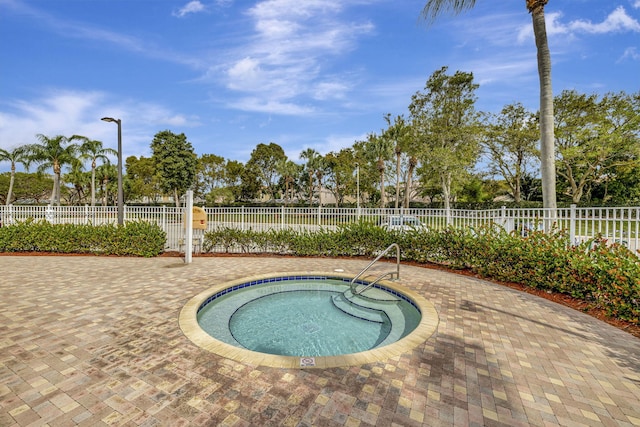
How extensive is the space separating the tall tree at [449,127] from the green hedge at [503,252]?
58.2 feet

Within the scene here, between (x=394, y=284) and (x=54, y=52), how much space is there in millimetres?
12213

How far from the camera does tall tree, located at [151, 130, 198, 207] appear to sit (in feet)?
113

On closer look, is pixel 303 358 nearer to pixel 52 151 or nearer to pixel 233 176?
pixel 52 151

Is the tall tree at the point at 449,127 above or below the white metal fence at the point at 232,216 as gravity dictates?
above

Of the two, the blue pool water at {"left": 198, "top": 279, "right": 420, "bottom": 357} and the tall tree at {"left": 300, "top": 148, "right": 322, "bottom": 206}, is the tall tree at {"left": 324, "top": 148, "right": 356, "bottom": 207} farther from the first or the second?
the blue pool water at {"left": 198, "top": 279, "right": 420, "bottom": 357}

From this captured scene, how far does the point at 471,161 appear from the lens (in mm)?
24578

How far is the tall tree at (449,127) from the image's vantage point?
23891 millimetres

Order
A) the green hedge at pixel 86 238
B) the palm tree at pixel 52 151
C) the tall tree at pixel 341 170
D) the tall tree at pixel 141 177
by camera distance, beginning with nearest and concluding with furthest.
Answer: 1. the green hedge at pixel 86 238
2. the palm tree at pixel 52 151
3. the tall tree at pixel 341 170
4. the tall tree at pixel 141 177

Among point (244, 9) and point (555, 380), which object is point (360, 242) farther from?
point (244, 9)

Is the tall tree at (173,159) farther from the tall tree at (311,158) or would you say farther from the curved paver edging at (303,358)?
the curved paver edging at (303,358)

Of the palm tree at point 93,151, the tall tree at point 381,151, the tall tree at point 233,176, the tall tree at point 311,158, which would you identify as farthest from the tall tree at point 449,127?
the palm tree at point 93,151

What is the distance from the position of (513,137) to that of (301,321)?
26758mm

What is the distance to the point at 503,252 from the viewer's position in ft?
20.0

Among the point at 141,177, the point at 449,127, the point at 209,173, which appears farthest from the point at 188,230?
the point at 141,177
